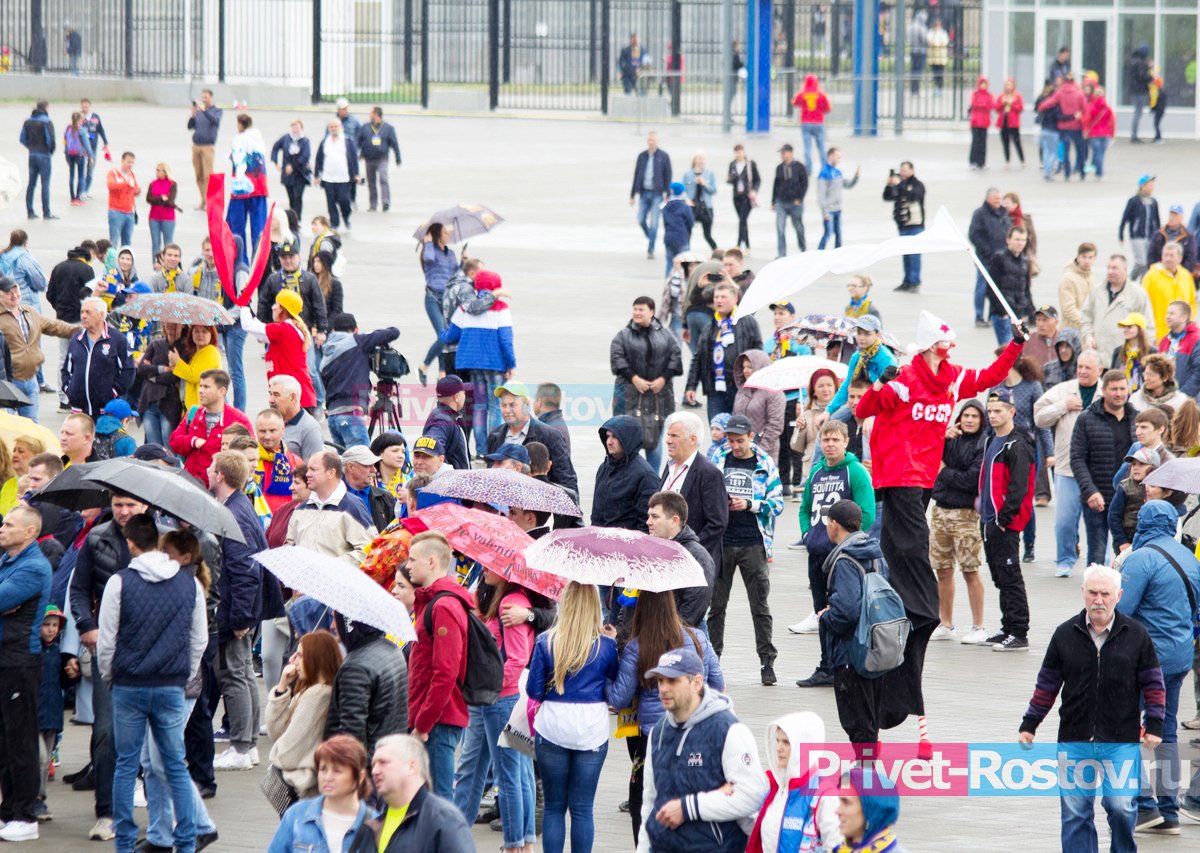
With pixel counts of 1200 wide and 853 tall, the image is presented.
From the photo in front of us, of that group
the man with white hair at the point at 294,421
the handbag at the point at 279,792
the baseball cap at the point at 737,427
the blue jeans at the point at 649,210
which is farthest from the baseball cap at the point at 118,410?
the blue jeans at the point at 649,210

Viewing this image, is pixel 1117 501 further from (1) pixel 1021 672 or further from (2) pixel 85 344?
(2) pixel 85 344

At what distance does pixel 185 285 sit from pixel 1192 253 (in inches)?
471

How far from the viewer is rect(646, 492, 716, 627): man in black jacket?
8.88m

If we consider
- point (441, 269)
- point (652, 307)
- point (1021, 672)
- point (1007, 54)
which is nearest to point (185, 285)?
point (441, 269)

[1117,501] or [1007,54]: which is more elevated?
[1007,54]

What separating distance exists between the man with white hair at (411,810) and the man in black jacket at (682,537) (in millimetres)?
2925

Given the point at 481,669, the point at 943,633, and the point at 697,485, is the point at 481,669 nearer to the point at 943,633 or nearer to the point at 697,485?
the point at 697,485

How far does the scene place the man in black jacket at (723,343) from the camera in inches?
617

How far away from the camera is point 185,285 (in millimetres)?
18500

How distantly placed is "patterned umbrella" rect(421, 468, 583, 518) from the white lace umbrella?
175 centimetres

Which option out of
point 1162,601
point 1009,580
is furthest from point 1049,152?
point 1162,601

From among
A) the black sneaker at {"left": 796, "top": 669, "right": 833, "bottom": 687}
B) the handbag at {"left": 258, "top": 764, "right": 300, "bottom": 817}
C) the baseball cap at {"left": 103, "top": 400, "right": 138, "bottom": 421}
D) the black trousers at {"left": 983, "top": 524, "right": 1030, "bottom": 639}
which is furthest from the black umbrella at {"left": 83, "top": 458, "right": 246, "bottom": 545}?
the black trousers at {"left": 983, "top": 524, "right": 1030, "bottom": 639}

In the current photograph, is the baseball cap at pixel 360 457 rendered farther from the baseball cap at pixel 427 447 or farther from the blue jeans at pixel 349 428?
the blue jeans at pixel 349 428

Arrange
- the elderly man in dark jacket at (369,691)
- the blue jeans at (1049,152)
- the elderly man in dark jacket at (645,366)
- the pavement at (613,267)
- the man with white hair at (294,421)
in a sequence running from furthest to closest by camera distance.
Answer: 1. the blue jeans at (1049,152)
2. the elderly man in dark jacket at (645,366)
3. the man with white hair at (294,421)
4. the pavement at (613,267)
5. the elderly man in dark jacket at (369,691)
